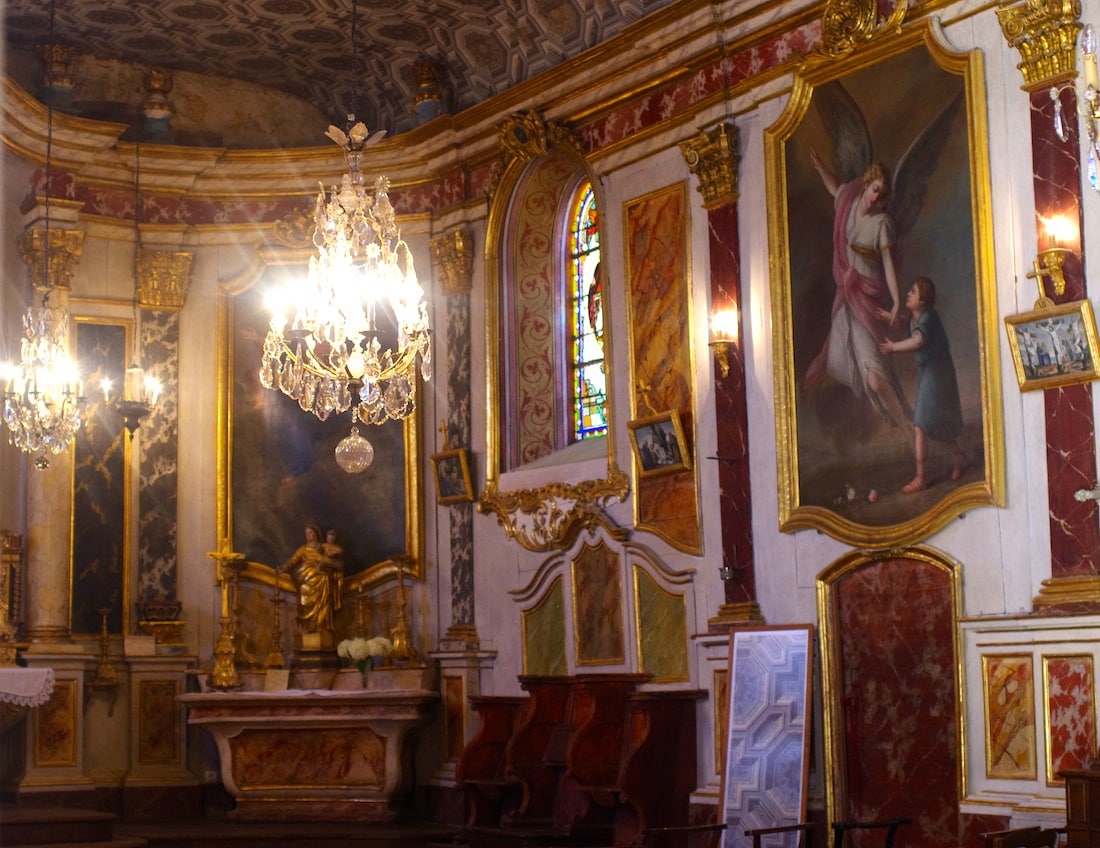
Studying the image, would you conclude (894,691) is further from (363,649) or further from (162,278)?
(162,278)

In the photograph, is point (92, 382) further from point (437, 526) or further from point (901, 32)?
point (901, 32)

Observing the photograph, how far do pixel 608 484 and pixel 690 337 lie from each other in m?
1.42

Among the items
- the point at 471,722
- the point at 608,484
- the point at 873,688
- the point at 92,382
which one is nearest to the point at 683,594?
the point at 608,484

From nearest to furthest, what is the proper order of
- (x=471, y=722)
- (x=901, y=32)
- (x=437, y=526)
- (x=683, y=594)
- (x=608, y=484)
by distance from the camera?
(x=901, y=32) < (x=683, y=594) < (x=608, y=484) < (x=471, y=722) < (x=437, y=526)

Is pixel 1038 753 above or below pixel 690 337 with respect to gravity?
below

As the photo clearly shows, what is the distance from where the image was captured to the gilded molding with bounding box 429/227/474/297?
13430 mm

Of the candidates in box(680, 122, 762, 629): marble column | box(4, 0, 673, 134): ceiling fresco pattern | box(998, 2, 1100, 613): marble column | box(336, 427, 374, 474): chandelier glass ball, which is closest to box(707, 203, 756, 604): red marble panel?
box(680, 122, 762, 629): marble column

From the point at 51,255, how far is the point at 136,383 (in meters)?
2.15

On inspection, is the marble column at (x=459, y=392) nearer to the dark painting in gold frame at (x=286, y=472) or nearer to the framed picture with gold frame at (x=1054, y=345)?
the dark painting in gold frame at (x=286, y=472)

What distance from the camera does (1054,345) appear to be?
8109 millimetres

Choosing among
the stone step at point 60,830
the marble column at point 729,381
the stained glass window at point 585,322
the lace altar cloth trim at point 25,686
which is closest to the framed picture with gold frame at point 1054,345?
the marble column at point 729,381

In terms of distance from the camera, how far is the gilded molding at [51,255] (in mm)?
13469

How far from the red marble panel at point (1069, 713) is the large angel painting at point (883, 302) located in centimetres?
108

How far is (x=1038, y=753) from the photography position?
26.5 feet
